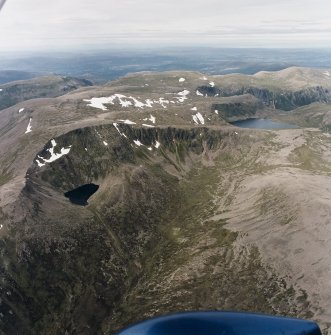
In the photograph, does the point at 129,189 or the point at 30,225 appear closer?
the point at 30,225

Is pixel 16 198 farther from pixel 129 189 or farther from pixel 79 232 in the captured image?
pixel 129 189

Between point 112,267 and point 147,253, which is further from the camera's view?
point 147,253

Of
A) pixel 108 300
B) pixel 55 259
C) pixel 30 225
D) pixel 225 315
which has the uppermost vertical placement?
pixel 225 315

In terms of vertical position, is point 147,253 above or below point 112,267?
below

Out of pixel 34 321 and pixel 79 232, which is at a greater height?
pixel 79 232

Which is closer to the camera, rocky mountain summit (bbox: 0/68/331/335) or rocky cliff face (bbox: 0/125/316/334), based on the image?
rocky cliff face (bbox: 0/125/316/334)

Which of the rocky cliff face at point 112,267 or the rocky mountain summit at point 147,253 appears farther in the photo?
the rocky mountain summit at point 147,253

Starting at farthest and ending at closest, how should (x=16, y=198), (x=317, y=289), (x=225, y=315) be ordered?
1. (x=16, y=198)
2. (x=317, y=289)
3. (x=225, y=315)

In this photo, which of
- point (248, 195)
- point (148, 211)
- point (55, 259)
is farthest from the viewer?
point (248, 195)

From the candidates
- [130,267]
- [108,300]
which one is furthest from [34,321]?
[130,267]

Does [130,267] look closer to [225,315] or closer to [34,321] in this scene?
[34,321]
